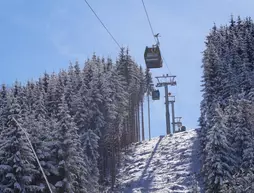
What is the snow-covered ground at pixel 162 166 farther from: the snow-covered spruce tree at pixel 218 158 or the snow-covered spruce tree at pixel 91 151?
the snow-covered spruce tree at pixel 91 151

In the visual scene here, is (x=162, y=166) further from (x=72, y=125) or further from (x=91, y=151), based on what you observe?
(x=72, y=125)

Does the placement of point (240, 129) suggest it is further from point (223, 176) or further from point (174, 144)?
point (174, 144)

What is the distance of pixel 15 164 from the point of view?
99.8 feet

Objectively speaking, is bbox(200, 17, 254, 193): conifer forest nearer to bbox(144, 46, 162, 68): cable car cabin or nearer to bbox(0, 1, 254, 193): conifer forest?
bbox(0, 1, 254, 193): conifer forest

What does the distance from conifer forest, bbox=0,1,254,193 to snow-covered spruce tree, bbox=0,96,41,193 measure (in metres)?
0.07

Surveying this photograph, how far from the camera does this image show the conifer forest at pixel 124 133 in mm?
32344

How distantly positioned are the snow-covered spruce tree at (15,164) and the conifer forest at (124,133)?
7 cm

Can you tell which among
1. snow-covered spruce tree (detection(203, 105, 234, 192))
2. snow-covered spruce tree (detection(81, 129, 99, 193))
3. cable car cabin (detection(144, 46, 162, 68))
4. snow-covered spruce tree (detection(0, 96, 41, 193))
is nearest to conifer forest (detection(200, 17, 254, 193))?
snow-covered spruce tree (detection(203, 105, 234, 192))

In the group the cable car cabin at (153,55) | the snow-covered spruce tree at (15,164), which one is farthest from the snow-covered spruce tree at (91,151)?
the snow-covered spruce tree at (15,164)

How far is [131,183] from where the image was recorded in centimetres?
4647

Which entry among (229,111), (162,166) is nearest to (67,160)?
(229,111)

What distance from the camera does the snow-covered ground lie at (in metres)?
43.2

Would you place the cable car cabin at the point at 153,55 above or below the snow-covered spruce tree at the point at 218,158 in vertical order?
above

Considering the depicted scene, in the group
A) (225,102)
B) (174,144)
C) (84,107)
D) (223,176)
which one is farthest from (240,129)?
(174,144)
